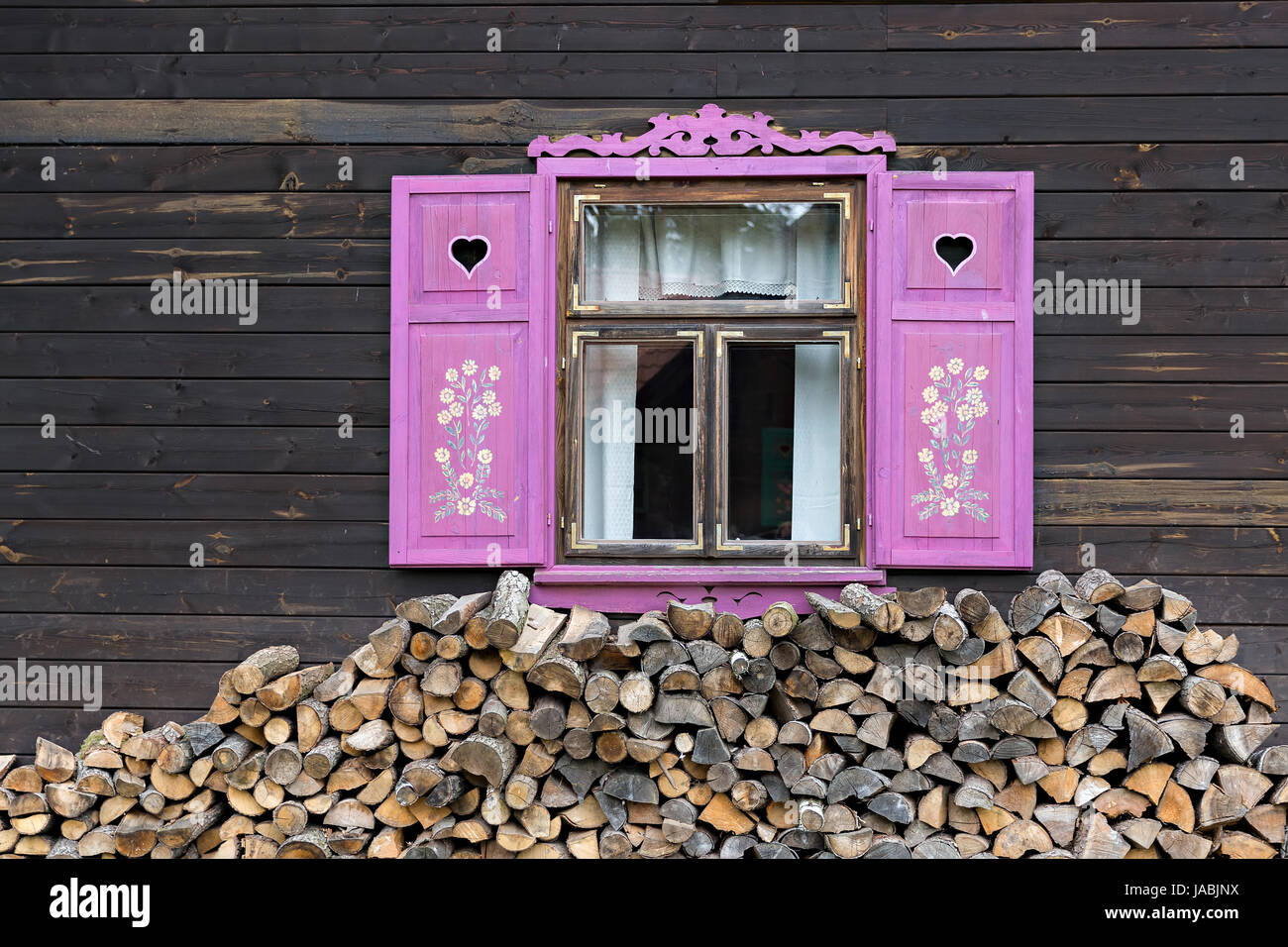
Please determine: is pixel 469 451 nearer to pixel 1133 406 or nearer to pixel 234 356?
pixel 234 356

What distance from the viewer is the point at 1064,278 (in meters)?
3.74

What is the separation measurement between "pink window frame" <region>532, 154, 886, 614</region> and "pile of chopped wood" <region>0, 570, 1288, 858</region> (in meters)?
0.29

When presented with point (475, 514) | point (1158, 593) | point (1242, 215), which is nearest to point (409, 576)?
point (475, 514)

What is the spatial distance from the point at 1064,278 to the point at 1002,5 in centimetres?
113

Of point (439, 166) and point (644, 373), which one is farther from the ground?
point (439, 166)

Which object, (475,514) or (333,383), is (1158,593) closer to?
(475,514)

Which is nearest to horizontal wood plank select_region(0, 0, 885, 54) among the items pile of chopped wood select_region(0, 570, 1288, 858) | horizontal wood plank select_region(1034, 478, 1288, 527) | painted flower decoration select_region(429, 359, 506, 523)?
painted flower decoration select_region(429, 359, 506, 523)

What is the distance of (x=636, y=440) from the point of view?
3.84 metres

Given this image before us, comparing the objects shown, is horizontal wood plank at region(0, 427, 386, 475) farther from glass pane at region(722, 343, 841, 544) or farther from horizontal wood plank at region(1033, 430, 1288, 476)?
horizontal wood plank at region(1033, 430, 1288, 476)

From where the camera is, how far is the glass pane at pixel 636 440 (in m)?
3.80

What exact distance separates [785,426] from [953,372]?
0.68m

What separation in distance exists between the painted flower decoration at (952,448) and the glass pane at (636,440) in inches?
36.5

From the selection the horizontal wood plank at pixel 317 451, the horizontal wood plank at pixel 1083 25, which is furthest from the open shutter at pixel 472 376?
the horizontal wood plank at pixel 1083 25

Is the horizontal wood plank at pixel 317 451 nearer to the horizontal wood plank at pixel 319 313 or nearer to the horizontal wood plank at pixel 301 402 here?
the horizontal wood plank at pixel 301 402
